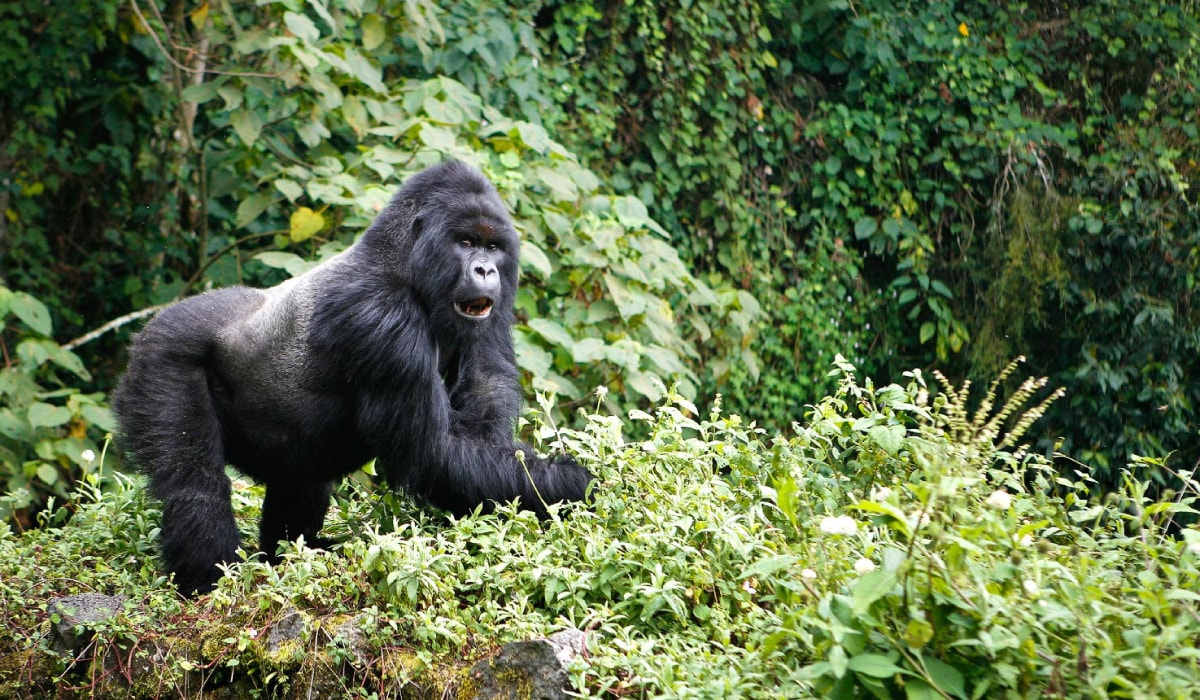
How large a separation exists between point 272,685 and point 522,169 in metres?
3.83

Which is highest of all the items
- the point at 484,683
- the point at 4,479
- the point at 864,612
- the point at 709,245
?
the point at 864,612

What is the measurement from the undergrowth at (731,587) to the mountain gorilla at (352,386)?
Answer: 18 centimetres

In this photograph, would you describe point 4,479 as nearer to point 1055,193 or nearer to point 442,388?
point 442,388

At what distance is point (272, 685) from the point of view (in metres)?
3.26

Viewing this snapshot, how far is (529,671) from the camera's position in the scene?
2.83 m

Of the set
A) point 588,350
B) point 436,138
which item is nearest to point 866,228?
point 588,350

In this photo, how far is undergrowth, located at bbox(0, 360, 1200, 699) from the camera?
229cm

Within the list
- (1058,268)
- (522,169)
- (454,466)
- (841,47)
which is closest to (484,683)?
(454,466)

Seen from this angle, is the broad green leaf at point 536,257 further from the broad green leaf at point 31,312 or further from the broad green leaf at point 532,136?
the broad green leaf at point 31,312

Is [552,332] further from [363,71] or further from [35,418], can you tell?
[35,418]

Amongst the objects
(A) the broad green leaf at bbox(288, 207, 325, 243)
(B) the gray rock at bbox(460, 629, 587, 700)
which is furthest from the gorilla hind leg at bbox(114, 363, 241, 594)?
(A) the broad green leaf at bbox(288, 207, 325, 243)

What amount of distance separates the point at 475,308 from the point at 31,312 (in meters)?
3.15

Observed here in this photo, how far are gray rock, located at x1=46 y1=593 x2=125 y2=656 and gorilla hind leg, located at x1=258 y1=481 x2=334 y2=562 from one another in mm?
712

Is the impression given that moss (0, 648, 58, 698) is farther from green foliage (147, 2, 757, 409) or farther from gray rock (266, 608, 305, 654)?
green foliage (147, 2, 757, 409)
